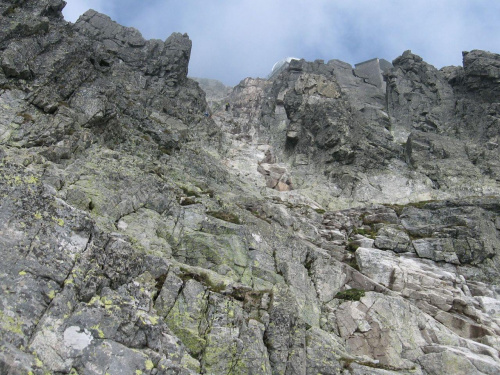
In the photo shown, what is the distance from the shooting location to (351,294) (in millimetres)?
30953

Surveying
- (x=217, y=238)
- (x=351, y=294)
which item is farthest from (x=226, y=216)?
(x=351, y=294)

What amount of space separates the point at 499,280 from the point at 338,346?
1117 inches

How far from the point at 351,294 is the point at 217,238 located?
1161 cm

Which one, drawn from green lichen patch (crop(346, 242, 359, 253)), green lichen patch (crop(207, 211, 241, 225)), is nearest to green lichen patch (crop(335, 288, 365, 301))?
green lichen patch (crop(207, 211, 241, 225))

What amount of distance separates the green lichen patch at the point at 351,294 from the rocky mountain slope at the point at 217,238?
0.20 m

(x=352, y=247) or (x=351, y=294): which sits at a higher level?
(x=352, y=247)

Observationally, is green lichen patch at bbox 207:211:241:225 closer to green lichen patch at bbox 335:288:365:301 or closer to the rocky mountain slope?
the rocky mountain slope

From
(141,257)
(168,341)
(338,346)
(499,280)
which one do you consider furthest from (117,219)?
(499,280)

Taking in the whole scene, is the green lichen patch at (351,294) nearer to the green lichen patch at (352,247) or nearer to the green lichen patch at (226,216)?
the green lichen patch at (226,216)

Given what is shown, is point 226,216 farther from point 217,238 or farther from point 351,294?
point 351,294

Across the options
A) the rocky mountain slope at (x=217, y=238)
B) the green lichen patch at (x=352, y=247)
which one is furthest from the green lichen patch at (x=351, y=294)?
Answer: the green lichen patch at (x=352, y=247)

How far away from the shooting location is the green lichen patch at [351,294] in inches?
1203

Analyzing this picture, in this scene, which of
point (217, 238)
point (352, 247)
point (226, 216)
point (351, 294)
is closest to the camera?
point (217, 238)

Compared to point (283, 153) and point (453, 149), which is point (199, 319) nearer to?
point (283, 153)
